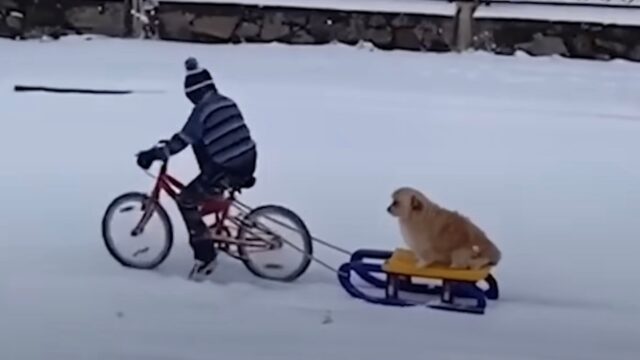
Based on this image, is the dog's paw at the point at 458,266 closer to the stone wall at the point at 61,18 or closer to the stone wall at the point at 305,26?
the stone wall at the point at 305,26

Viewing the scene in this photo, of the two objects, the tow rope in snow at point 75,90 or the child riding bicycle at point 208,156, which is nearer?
the child riding bicycle at point 208,156

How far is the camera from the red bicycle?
6.21 feet

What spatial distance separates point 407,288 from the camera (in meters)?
1.90

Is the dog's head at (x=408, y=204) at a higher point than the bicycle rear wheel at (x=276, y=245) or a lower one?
higher

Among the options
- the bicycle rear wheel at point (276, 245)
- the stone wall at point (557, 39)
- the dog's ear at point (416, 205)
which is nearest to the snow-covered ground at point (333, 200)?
the bicycle rear wheel at point (276, 245)

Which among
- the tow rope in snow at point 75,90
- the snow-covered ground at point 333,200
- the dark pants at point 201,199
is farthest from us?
the tow rope in snow at point 75,90

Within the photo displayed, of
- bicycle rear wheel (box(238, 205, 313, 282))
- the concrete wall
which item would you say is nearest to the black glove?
bicycle rear wheel (box(238, 205, 313, 282))

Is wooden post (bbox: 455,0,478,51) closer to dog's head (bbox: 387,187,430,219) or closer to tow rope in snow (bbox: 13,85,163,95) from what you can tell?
tow rope in snow (bbox: 13,85,163,95)

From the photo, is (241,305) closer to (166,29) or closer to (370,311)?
(370,311)

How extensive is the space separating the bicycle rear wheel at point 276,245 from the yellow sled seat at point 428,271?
12 centimetres

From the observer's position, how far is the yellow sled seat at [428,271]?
1.83 meters

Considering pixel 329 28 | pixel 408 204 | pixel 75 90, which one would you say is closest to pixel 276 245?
pixel 408 204

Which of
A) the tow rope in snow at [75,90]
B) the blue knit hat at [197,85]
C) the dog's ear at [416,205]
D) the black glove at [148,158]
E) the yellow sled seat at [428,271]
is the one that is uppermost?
the tow rope in snow at [75,90]

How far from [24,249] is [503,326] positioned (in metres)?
0.73
